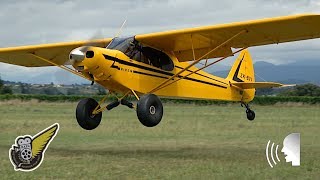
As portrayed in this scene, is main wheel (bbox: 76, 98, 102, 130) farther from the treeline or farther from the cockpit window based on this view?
the treeline

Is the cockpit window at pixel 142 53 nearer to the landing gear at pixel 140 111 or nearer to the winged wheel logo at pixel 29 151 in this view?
the landing gear at pixel 140 111

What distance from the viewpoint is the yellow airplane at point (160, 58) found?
44.7 ft

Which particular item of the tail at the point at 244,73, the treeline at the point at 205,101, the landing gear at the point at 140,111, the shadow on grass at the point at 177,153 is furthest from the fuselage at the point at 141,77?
the treeline at the point at 205,101

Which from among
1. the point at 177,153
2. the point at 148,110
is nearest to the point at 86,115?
the point at 148,110

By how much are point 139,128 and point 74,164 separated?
12.1m

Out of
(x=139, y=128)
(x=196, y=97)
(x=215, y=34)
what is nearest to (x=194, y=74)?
(x=196, y=97)

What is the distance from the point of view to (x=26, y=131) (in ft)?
74.0

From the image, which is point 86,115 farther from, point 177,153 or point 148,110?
point 177,153

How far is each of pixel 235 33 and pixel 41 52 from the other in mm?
6786

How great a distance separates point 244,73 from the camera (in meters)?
21.0

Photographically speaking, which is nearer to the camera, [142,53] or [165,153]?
[142,53]

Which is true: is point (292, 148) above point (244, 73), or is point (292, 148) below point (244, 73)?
below

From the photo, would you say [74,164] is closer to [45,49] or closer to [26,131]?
[45,49]

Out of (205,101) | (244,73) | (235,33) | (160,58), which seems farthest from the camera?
(205,101)
